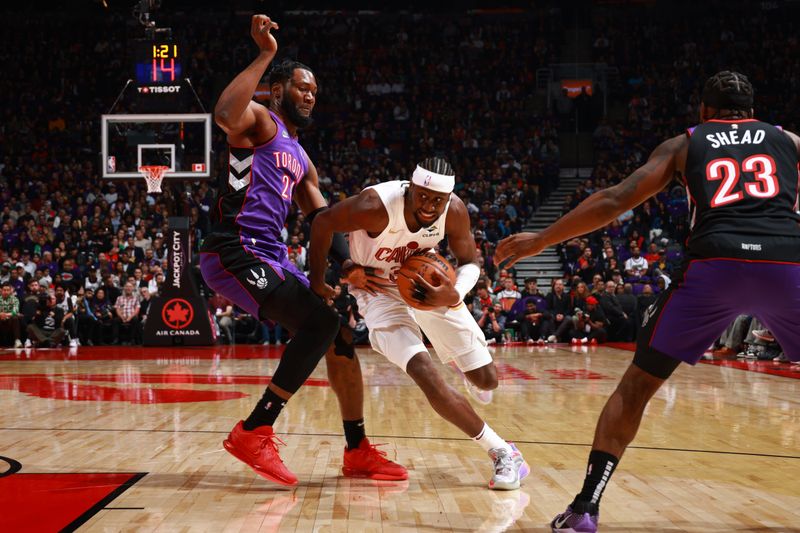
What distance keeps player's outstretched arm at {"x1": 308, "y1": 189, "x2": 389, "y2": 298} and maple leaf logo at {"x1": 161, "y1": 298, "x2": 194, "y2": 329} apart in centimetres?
1065

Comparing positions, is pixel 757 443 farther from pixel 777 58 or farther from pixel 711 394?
pixel 777 58

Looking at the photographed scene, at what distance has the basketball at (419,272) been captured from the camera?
429cm

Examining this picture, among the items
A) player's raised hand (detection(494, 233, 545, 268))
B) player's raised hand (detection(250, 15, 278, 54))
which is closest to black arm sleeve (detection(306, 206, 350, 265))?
player's raised hand (detection(250, 15, 278, 54))

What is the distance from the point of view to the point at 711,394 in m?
7.88

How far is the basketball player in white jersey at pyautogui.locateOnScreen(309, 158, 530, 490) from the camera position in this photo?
429cm

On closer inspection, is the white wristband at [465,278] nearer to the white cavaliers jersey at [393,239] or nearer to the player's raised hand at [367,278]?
the white cavaliers jersey at [393,239]

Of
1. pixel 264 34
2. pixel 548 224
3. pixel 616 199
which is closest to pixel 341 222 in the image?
pixel 264 34

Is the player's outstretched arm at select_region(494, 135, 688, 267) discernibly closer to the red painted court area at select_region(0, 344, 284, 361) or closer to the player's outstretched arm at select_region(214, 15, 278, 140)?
the player's outstretched arm at select_region(214, 15, 278, 140)

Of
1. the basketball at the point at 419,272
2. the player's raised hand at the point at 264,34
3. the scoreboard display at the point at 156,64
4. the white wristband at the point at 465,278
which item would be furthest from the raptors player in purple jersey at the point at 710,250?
the scoreboard display at the point at 156,64

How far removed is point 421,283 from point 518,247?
3.02 ft

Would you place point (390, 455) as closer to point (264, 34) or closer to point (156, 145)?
point (264, 34)

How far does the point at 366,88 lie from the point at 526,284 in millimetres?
11236

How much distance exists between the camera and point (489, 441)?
4277mm

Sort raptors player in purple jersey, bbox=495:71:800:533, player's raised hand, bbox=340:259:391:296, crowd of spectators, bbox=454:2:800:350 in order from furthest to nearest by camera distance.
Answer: crowd of spectators, bbox=454:2:800:350, player's raised hand, bbox=340:259:391:296, raptors player in purple jersey, bbox=495:71:800:533
